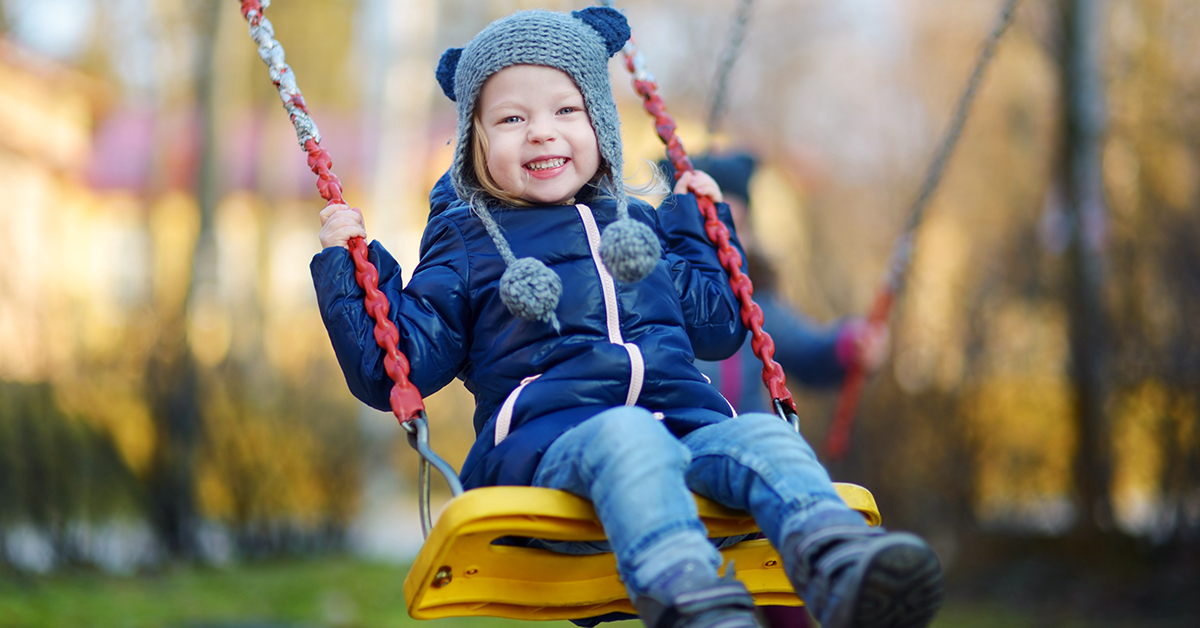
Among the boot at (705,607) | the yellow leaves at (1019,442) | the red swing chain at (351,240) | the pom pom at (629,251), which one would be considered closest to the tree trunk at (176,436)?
the yellow leaves at (1019,442)

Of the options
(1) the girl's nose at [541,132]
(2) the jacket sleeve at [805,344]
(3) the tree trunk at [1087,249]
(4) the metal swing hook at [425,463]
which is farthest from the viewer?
(3) the tree trunk at [1087,249]

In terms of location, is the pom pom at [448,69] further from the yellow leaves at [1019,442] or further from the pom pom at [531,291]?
the yellow leaves at [1019,442]

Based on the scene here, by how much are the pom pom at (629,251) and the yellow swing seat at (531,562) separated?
0.45m

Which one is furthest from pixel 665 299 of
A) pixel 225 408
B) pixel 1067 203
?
pixel 225 408

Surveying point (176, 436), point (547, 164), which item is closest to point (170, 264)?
point (176, 436)

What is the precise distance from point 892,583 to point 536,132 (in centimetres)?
111

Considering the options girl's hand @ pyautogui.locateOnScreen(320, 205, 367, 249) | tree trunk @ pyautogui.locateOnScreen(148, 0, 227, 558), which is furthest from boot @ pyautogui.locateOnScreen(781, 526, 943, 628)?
tree trunk @ pyautogui.locateOnScreen(148, 0, 227, 558)

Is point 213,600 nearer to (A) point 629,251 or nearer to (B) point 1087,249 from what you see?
(A) point 629,251

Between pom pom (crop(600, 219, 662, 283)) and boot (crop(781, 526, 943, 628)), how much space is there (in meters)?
0.64

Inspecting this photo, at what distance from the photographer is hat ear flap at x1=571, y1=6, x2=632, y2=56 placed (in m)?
2.38

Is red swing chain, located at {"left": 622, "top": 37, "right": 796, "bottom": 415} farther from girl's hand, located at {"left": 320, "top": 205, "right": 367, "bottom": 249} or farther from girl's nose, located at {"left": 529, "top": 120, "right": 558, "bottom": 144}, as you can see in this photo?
girl's hand, located at {"left": 320, "top": 205, "right": 367, "bottom": 249}

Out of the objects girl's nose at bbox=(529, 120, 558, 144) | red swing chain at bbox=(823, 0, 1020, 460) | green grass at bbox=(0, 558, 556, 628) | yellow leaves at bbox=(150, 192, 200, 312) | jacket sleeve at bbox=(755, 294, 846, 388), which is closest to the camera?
girl's nose at bbox=(529, 120, 558, 144)

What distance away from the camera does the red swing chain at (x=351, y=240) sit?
6.66 feet

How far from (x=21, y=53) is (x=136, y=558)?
38.6ft
